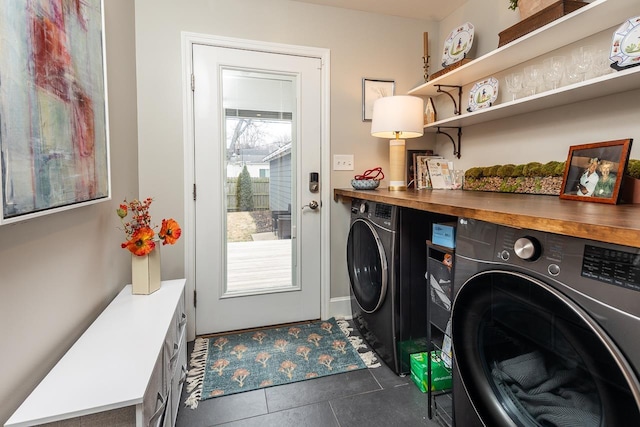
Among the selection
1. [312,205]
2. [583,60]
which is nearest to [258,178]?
[312,205]

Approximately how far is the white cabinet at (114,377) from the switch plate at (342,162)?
1.54 meters

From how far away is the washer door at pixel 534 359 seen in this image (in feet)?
2.26

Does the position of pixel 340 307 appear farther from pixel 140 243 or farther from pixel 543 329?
pixel 543 329

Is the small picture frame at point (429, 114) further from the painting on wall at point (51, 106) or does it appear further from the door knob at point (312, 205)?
the painting on wall at point (51, 106)

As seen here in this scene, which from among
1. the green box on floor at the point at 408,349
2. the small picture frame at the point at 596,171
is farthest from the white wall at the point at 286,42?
the small picture frame at the point at 596,171

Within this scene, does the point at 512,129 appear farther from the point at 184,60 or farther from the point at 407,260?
the point at 184,60

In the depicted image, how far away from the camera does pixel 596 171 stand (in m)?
1.27

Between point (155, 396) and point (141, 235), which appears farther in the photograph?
point (141, 235)

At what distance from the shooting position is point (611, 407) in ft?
2.27

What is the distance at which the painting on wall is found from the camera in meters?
0.73

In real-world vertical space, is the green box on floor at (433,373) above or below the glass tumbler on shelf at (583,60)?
below

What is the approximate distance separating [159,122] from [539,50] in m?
2.27

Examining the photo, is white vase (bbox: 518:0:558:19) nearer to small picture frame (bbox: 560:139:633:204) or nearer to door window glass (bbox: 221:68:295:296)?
small picture frame (bbox: 560:139:633:204)

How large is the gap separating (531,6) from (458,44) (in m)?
0.63
